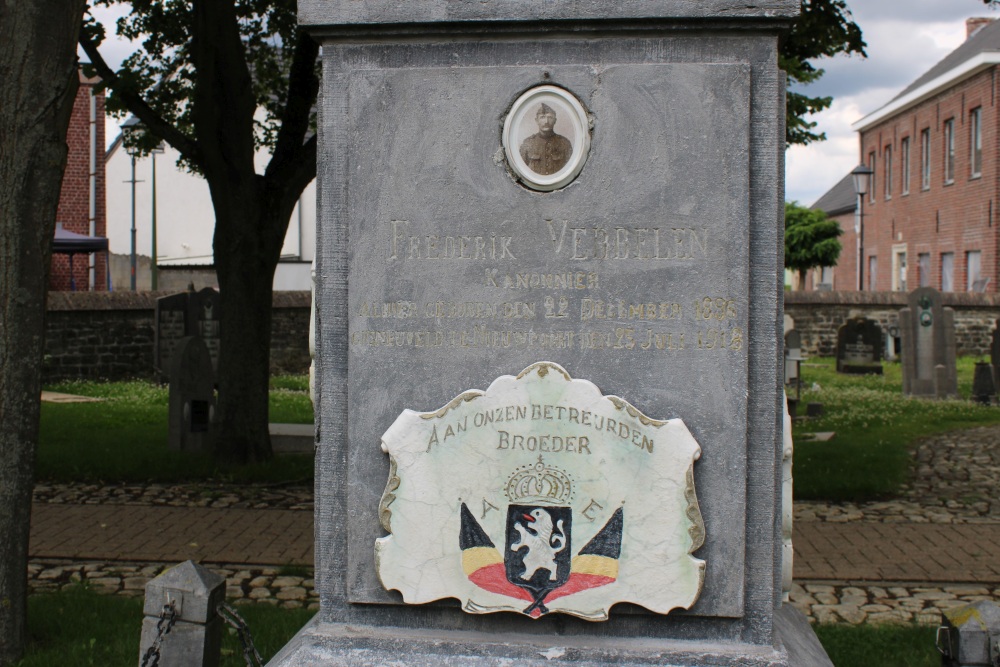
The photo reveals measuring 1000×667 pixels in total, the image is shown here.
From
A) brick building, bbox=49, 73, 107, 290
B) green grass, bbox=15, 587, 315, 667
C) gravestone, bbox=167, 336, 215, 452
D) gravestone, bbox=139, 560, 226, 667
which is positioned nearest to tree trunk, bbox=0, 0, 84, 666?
green grass, bbox=15, 587, 315, 667

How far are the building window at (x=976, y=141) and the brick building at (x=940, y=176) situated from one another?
29 mm

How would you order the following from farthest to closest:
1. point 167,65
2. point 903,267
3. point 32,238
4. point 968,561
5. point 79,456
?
point 903,267 < point 167,65 < point 79,456 < point 968,561 < point 32,238

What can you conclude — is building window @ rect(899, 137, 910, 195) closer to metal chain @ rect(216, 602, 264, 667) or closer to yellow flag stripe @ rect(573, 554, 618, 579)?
yellow flag stripe @ rect(573, 554, 618, 579)

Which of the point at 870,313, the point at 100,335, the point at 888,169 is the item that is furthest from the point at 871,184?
the point at 100,335

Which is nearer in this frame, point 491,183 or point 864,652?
point 491,183

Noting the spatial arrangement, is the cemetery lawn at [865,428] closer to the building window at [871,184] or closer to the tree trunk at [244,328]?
the tree trunk at [244,328]

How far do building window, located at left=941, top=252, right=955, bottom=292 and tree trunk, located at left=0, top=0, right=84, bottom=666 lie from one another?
32304 mm

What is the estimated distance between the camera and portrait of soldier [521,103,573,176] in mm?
3387

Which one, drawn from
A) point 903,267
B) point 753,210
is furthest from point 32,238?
point 903,267

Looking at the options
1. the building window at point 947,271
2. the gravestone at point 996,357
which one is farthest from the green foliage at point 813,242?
the gravestone at point 996,357

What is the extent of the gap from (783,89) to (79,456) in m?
8.49

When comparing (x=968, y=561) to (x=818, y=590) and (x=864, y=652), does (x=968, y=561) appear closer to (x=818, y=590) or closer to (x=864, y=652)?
(x=818, y=590)

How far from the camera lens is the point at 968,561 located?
6.79m

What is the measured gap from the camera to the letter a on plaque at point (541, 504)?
338 cm
